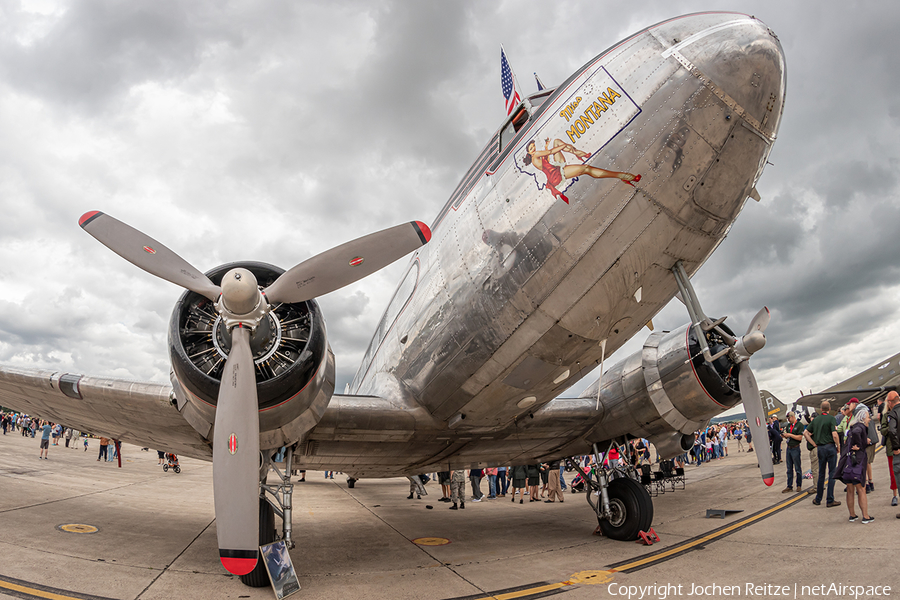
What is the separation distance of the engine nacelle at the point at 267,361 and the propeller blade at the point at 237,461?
0.32 meters

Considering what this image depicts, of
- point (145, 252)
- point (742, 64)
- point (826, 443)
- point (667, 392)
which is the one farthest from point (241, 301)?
point (826, 443)

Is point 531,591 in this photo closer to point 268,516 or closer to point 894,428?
point 268,516

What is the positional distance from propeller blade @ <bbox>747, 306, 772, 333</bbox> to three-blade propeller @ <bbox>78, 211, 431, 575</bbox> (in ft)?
14.3

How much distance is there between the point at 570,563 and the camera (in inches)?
241

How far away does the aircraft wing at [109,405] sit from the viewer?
6.33m

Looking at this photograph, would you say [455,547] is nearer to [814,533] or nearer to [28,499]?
[814,533]

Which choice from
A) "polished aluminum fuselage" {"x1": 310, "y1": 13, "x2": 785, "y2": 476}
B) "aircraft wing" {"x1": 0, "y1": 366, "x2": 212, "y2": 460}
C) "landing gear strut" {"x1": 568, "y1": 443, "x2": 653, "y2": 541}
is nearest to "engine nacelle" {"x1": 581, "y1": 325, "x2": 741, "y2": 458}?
"landing gear strut" {"x1": 568, "y1": 443, "x2": 653, "y2": 541}

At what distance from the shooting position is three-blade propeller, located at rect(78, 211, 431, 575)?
13.8ft

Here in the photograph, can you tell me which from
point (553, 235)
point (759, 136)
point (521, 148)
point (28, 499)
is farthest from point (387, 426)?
point (28, 499)

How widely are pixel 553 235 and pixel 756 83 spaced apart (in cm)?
225

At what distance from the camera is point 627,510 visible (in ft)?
24.6

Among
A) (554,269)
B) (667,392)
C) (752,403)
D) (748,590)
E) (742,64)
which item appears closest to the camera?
(742,64)

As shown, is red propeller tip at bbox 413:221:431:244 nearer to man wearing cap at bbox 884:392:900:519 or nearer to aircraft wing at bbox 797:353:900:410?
man wearing cap at bbox 884:392:900:519

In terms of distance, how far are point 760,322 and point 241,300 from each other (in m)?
6.17
